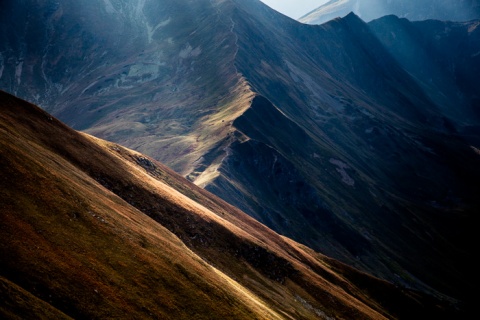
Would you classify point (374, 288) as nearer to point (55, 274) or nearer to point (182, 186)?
point (182, 186)

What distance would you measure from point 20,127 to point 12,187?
21.9 metres

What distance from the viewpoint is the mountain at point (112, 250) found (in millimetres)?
36500

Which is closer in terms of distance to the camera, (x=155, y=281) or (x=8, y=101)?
(x=155, y=281)

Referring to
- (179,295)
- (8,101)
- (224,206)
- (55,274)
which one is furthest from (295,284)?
(8,101)

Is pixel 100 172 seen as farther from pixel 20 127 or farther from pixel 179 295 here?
pixel 179 295

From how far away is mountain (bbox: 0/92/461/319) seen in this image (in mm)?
36500

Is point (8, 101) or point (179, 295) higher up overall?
point (8, 101)

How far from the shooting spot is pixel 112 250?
151 feet

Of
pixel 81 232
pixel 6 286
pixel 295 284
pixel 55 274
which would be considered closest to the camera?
pixel 6 286

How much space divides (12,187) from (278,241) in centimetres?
8427

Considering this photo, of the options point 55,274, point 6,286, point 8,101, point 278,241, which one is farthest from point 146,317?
point 278,241

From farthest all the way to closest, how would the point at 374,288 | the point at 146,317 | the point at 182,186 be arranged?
1. the point at 374,288
2. the point at 182,186
3. the point at 146,317

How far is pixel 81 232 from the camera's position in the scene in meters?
44.8

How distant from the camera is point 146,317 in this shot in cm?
4050
